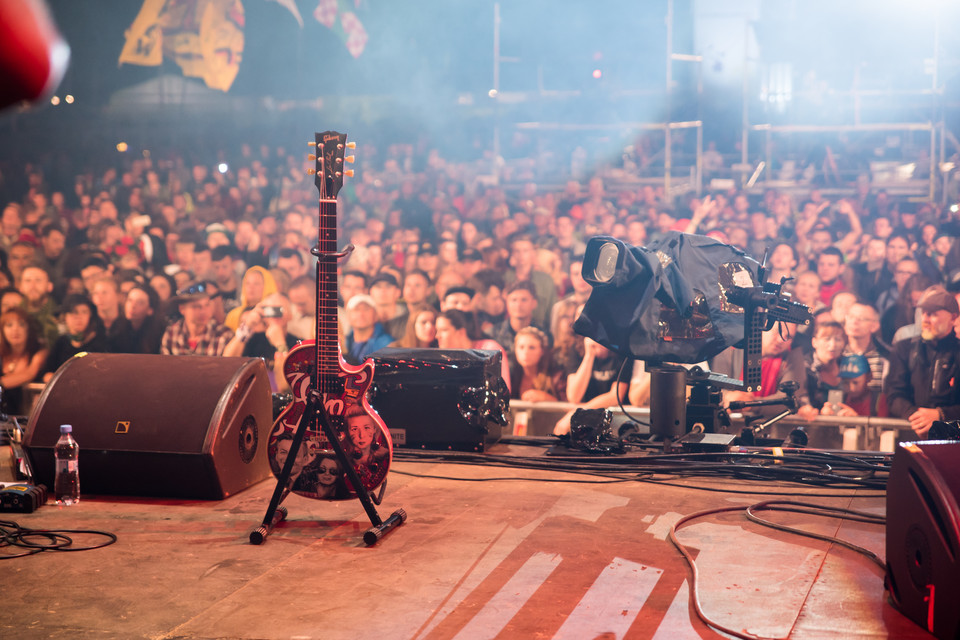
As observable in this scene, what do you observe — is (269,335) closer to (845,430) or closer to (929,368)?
(845,430)

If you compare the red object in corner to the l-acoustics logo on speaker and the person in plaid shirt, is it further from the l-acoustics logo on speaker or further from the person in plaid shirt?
the person in plaid shirt

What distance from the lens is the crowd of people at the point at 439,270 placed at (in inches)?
259

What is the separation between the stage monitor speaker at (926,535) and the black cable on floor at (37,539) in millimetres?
2776

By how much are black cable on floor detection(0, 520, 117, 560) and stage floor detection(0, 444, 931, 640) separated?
6cm


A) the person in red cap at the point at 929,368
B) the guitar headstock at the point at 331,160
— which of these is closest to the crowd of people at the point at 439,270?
the person in red cap at the point at 929,368

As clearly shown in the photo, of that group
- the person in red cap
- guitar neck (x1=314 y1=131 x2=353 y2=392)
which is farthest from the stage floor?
the person in red cap

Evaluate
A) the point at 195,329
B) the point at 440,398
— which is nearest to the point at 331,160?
the point at 440,398

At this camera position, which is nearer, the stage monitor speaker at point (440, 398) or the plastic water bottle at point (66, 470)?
the plastic water bottle at point (66, 470)

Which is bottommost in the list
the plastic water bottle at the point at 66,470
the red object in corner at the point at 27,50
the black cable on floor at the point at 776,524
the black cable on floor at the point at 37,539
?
the black cable on floor at the point at 37,539

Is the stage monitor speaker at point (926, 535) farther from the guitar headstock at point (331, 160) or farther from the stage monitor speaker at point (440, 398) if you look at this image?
the stage monitor speaker at point (440, 398)

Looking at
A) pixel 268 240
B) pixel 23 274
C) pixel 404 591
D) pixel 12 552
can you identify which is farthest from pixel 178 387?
pixel 23 274

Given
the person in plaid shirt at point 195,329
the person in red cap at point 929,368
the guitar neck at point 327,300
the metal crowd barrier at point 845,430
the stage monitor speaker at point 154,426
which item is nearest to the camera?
the guitar neck at point 327,300

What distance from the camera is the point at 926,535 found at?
7.85 feet

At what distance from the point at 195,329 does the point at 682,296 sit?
15.7 feet
